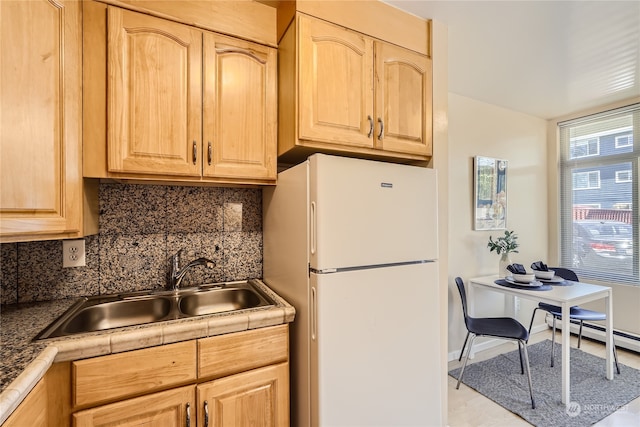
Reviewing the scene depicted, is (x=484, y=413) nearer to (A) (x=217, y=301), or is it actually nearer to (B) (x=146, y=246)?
(A) (x=217, y=301)

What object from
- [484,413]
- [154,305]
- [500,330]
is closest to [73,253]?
[154,305]

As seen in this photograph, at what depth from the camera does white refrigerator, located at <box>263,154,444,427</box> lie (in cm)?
123

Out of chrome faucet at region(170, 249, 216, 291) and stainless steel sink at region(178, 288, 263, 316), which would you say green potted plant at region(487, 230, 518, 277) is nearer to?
stainless steel sink at region(178, 288, 263, 316)

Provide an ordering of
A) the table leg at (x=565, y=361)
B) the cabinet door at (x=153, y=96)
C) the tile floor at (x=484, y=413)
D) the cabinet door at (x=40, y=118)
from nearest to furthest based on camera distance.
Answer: the cabinet door at (x=40, y=118)
the cabinet door at (x=153, y=96)
the tile floor at (x=484, y=413)
the table leg at (x=565, y=361)

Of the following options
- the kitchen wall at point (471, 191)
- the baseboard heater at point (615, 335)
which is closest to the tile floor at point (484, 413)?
the kitchen wall at point (471, 191)

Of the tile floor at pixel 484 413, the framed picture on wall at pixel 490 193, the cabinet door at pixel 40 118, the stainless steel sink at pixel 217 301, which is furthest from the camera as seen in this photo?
the framed picture on wall at pixel 490 193

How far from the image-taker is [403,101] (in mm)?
1634

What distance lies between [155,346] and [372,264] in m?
0.91

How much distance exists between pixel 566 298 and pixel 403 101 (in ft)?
6.11

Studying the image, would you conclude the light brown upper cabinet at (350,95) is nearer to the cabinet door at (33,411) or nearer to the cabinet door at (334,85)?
the cabinet door at (334,85)

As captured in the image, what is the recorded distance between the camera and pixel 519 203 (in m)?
3.33

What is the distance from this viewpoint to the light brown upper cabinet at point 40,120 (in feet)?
3.13

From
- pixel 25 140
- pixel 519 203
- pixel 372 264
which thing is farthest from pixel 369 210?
pixel 519 203

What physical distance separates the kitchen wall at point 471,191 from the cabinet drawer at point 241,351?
2044 mm
